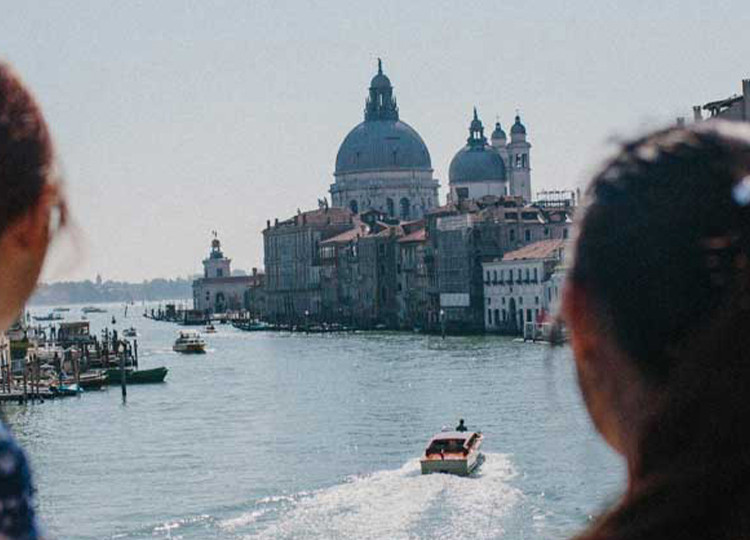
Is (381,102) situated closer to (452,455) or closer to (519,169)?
(519,169)

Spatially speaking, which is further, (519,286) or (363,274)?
(363,274)

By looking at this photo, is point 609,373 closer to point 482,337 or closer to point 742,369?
point 742,369

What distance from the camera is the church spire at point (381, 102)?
88.0 meters

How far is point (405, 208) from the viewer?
85.1m

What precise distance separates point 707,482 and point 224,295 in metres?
99.3

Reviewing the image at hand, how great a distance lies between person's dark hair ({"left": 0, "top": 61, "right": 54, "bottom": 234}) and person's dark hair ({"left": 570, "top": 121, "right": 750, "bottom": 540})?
0.93ft

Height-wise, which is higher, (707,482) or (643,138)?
(643,138)

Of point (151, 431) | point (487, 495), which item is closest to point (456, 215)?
point (151, 431)

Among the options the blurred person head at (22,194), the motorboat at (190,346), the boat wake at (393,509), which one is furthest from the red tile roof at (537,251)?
the blurred person head at (22,194)

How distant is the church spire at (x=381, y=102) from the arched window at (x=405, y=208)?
455cm

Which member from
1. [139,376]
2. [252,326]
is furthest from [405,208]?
[139,376]

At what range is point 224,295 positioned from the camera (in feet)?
327

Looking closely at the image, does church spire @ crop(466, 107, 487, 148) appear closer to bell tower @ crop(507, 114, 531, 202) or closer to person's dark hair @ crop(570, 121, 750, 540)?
bell tower @ crop(507, 114, 531, 202)

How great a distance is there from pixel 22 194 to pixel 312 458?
1912cm
